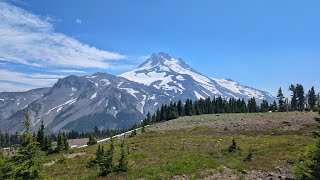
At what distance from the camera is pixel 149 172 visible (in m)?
30.6

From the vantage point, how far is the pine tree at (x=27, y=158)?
1803 cm

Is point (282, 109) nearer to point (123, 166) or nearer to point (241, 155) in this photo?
point (241, 155)

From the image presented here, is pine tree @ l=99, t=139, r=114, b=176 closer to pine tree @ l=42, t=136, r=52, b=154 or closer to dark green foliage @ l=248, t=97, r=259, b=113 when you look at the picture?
pine tree @ l=42, t=136, r=52, b=154

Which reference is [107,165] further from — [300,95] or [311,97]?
[311,97]

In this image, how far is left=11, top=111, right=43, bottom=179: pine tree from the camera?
59.2 ft

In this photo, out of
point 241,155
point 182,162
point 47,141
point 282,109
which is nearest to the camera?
point 182,162

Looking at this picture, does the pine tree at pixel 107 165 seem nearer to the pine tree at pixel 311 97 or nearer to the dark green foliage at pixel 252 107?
the dark green foliage at pixel 252 107

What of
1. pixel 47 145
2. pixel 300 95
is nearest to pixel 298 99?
pixel 300 95

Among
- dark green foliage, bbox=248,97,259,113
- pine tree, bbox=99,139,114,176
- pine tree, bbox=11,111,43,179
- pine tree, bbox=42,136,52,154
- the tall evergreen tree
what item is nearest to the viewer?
pine tree, bbox=11,111,43,179

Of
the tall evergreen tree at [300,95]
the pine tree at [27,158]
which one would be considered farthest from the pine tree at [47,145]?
the tall evergreen tree at [300,95]

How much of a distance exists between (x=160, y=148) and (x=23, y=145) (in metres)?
29.5

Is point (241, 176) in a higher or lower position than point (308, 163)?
lower

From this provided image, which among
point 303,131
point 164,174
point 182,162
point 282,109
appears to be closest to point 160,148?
point 182,162

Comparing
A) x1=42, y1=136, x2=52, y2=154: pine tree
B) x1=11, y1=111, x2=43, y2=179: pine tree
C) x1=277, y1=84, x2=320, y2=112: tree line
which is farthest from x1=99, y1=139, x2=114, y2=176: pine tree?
x1=277, y1=84, x2=320, y2=112: tree line
